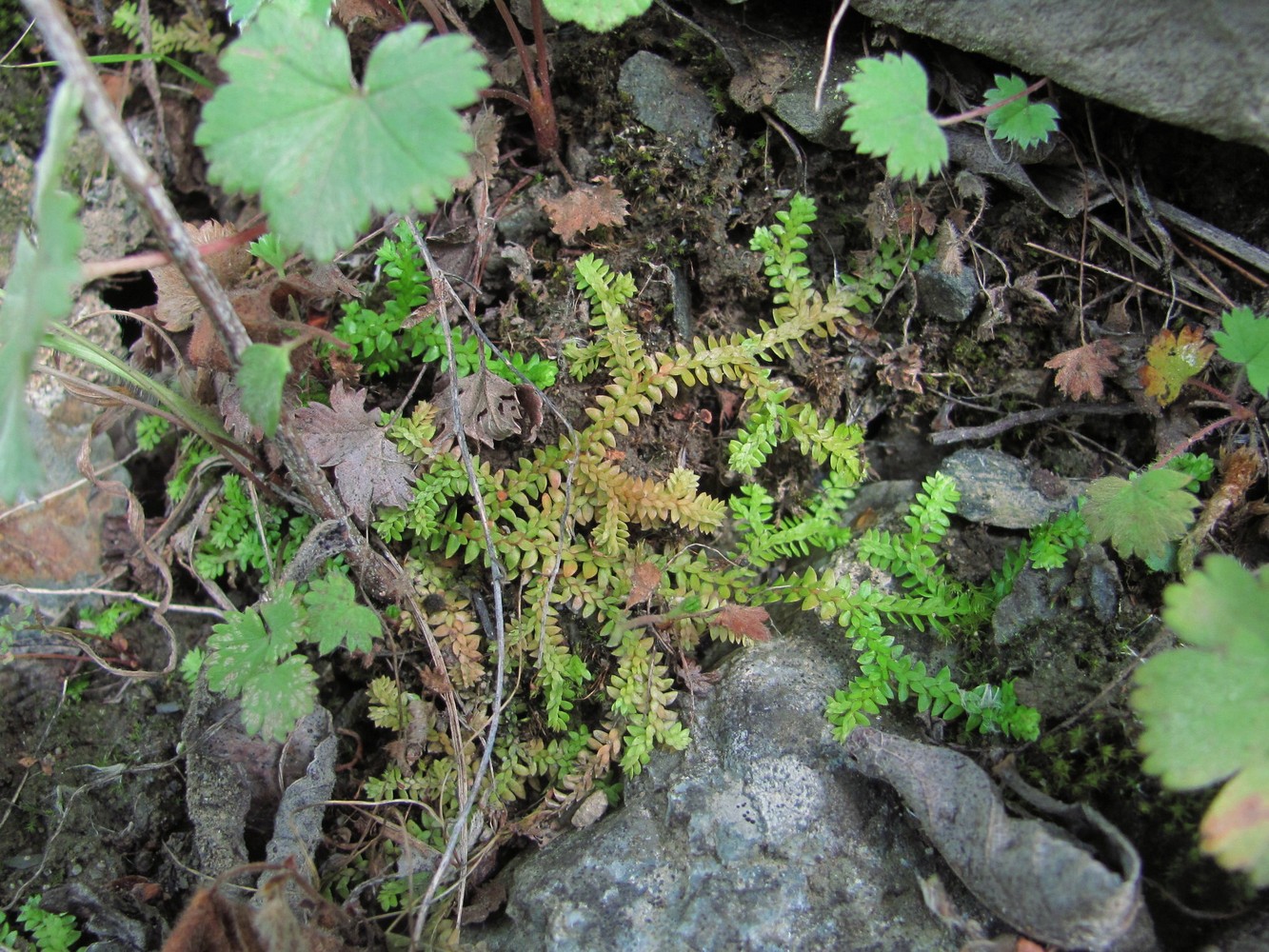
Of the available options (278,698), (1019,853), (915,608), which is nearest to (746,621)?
(915,608)

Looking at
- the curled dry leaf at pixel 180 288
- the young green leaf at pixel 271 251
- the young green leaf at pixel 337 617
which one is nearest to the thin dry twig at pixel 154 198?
the young green leaf at pixel 337 617

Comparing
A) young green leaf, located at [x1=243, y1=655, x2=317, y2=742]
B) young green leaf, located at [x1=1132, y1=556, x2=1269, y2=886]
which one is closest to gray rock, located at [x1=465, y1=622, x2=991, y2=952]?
young green leaf, located at [x1=1132, y1=556, x2=1269, y2=886]

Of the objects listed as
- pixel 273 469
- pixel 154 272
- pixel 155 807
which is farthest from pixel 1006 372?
pixel 155 807

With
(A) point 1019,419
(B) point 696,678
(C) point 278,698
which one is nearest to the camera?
(C) point 278,698

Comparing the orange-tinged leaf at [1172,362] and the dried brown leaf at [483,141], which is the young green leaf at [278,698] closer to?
the dried brown leaf at [483,141]

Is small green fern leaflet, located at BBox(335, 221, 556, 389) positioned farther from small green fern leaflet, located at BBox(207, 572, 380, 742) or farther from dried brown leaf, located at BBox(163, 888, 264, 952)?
dried brown leaf, located at BBox(163, 888, 264, 952)

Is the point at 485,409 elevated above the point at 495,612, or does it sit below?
above

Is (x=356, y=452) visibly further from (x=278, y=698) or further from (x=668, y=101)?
(x=668, y=101)
